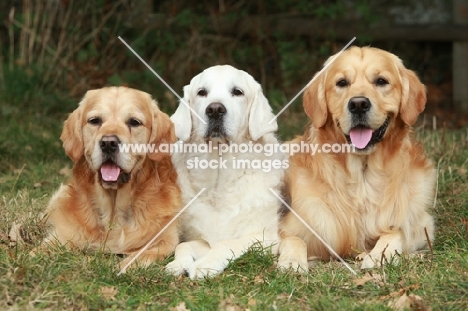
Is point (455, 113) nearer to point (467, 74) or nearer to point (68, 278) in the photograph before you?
point (467, 74)

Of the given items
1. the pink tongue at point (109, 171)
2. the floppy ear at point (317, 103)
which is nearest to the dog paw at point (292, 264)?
the floppy ear at point (317, 103)

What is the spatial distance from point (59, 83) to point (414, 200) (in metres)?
4.74

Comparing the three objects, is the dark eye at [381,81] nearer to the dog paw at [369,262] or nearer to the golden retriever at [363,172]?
the golden retriever at [363,172]

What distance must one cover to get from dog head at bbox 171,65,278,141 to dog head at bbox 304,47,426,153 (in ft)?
1.14

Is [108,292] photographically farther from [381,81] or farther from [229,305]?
[381,81]

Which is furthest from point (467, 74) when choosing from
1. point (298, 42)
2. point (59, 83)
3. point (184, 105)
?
point (184, 105)

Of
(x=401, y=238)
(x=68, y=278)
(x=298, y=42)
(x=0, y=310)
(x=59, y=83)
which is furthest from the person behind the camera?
(x=298, y=42)

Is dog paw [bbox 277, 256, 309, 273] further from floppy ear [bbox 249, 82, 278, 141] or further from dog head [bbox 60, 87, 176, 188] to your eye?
dog head [bbox 60, 87, 176, 188]

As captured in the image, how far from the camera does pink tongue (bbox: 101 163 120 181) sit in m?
4.53

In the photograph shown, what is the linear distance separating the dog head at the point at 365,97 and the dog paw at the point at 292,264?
691mm

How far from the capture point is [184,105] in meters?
4.93

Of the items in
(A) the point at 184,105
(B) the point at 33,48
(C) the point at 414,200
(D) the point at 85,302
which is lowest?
(D) the point at 85,302

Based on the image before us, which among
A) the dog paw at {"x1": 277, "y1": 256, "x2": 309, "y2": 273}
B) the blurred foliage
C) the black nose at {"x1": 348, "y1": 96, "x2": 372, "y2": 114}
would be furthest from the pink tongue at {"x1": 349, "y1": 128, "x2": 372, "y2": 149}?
the blurred foliage

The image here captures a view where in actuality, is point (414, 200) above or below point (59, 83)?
below
